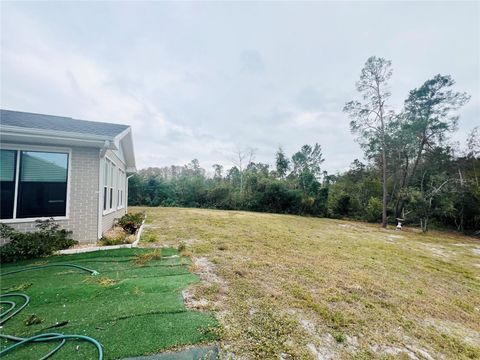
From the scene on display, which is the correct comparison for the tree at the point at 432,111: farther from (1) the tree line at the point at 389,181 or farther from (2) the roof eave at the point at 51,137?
(2) the roof eave at the point at 51,137

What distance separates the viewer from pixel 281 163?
24.6 metres

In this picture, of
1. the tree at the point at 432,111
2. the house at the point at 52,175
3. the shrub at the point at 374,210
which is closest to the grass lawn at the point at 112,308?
the house at the point at 52,175

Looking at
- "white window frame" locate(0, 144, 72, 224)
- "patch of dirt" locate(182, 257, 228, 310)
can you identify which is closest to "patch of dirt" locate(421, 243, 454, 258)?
"patch of dirt" locate(182, 257, 228, 310)

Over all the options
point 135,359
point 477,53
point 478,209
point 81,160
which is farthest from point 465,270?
point 478,209

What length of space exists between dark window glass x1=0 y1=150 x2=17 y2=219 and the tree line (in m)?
15.3

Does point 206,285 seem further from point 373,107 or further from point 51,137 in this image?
point 373,107

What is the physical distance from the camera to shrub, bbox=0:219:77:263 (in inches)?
146

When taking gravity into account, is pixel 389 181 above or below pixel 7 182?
above

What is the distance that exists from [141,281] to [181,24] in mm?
9329

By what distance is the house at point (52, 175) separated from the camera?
13.2ft

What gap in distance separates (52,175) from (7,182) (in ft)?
2.23

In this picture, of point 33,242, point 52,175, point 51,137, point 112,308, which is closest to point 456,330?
point 112,308

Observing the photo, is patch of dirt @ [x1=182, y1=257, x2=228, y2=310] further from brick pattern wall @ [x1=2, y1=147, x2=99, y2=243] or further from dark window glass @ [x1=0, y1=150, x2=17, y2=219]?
dark window glass @ [x1=0, y1=150, x2=17, y2=219]

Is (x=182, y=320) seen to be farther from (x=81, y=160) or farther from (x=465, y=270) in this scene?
(x=465, y=270)
